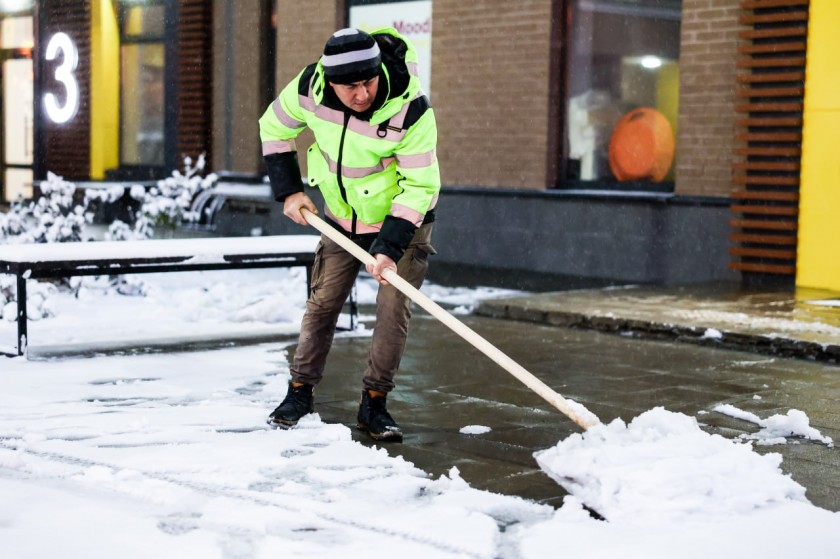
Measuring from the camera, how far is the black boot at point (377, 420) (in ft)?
18.0

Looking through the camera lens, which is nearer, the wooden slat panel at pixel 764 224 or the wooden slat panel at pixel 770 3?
the wooden slat panel at pixel 770 3

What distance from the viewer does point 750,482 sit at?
4.36m

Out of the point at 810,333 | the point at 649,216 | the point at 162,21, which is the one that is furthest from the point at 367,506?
the point at 162,21

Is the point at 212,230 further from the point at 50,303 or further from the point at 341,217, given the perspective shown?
the point at 341,217

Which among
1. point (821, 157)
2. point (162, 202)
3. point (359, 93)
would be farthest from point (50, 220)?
point (821, 157)

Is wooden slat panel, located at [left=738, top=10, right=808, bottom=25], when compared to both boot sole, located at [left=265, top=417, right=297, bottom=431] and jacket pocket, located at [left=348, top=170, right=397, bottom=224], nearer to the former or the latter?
jacket pocket, located at [left=348, top=170, right=397, bottom=224]

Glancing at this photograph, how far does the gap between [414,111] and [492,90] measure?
898 centimetres

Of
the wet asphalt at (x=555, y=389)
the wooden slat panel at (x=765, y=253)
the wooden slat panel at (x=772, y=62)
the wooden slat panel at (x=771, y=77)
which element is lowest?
the wet asphalt at (x=555, y=389)

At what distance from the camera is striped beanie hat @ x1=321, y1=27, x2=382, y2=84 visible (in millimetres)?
5057

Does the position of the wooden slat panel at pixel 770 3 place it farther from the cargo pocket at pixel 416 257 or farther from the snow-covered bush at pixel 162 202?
the cargo pocket at pixel 416 257

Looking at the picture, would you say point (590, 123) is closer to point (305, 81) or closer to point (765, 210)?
point (765, 210)

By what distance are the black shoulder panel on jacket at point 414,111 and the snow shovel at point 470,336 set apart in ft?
1.89

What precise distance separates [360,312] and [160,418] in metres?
4.39

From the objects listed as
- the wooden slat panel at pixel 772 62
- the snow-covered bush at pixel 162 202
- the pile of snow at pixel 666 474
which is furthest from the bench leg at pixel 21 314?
the wooden slat panel at pixel 772 62
